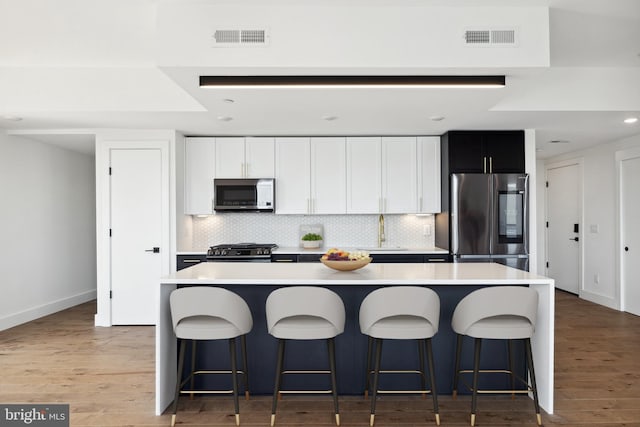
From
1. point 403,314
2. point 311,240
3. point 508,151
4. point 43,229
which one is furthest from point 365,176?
point 43,229

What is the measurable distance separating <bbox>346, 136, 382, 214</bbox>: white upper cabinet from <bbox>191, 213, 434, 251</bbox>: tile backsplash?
14.6 inches

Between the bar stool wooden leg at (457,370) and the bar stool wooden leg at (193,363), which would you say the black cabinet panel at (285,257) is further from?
the bar stool wooden leg at (457,370)

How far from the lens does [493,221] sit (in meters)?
4.82

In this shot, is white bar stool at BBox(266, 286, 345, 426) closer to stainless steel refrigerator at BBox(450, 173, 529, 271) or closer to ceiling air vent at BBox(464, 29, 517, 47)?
ceiling air vent at BBox(464, 29, 517, 47)

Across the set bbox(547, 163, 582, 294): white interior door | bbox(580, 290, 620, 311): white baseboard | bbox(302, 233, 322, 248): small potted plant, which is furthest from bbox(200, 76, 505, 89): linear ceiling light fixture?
bbox(547, 163, 582, 294): white interior door

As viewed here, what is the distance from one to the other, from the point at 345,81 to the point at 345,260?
127cm

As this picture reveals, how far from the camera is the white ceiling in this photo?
278cm

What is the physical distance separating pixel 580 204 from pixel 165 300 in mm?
Result: 6254

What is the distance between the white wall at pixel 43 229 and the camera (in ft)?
16.3

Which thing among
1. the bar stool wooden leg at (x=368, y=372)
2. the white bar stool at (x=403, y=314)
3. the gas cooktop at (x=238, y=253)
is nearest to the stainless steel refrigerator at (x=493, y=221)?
the gas cooktop at (x=238, y=253)

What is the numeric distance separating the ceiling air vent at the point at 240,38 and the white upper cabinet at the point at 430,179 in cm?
304

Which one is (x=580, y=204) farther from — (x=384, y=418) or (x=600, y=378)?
(x=384, y=418)

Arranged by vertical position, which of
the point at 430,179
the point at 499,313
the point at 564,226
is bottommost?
the point at 499,313

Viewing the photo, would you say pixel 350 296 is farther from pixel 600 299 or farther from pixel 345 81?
pixel 600 299
